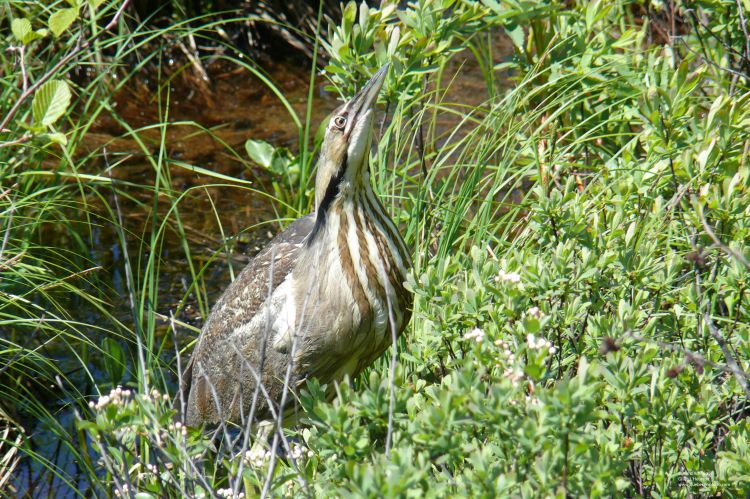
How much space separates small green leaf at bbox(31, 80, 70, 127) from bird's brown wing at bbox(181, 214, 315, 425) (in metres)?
1.02

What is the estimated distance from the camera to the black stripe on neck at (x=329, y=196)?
3.45 meters

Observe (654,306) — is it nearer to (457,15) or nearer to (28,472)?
(457,15)

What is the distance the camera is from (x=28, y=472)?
4238 mm

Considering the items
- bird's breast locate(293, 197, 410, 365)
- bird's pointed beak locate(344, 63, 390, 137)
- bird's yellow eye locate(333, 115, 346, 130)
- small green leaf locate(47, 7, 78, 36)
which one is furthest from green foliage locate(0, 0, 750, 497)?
bird's yellow eye locate(333, 115, 346, 130)

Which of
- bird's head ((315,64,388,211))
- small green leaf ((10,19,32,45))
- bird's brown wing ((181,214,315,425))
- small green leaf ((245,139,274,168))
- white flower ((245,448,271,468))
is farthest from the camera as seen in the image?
small green leaf ((245,139,274,168))

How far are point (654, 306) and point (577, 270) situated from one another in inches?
11.9

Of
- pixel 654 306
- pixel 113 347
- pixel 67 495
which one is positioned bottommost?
pixel 67 495

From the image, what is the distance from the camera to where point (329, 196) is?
11.4 feet

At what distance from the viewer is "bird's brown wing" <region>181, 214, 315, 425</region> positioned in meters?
3.80

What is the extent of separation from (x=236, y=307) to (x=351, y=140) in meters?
0.94

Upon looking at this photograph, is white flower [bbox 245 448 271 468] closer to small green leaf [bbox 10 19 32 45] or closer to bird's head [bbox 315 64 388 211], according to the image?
bird's head [bbox 315 64 388 211]

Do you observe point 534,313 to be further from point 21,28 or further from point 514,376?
point 21,28

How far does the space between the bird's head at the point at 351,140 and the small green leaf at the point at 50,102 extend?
937mm

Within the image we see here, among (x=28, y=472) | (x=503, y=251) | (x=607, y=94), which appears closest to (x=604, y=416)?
(x=503, y=251)
